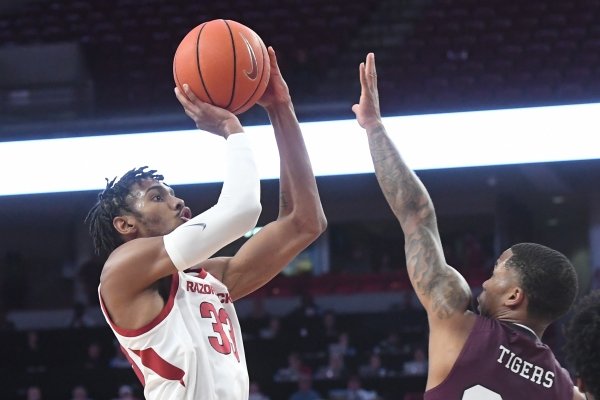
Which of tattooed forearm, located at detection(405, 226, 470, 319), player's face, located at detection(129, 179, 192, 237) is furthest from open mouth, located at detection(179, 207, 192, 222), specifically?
tattooed forearm, located at detection(405, 226, 470, 319)

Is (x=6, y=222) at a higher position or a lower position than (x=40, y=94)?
lower

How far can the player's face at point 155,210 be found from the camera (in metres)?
2.63

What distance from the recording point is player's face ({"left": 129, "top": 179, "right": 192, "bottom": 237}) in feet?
8.63

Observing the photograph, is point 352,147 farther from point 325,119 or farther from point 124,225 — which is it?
point 124,225

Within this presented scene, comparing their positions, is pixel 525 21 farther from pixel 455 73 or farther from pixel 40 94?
pixel 40 94

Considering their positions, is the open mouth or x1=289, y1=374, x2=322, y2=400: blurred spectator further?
x1=289, y1=374, x2=322, y2=400: blurred spectator

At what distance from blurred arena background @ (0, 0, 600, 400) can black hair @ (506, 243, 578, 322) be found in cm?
554

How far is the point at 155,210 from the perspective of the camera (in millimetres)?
2639

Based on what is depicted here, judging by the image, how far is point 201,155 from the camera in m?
7.91

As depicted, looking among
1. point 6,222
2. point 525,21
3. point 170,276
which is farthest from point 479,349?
point 6,222

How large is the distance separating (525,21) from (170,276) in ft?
28.4

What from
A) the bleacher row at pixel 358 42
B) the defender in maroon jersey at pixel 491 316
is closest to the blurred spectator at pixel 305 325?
the bleacher row at pixel 358 42

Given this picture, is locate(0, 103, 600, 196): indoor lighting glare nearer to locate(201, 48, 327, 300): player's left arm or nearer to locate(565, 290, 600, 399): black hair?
locate(201, 48, 327, 300): player's left arm

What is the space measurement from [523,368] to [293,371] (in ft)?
23.7
